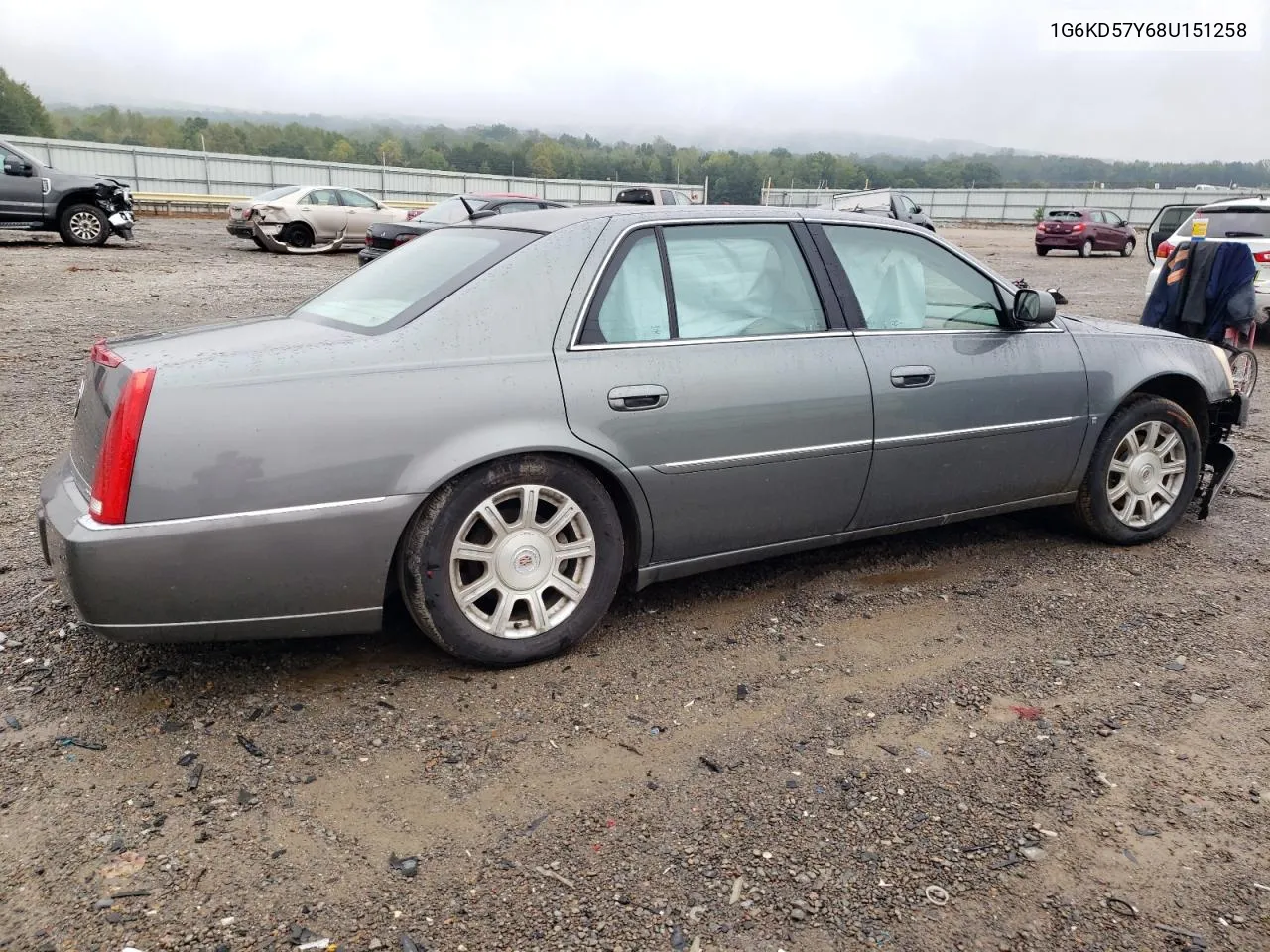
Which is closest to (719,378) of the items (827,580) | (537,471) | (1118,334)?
(537,471)

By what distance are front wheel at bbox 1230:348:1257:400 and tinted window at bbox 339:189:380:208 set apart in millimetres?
18088

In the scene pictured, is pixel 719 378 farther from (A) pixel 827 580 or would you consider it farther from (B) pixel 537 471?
(A) pixel 827 580

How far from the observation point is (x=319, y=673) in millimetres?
3383

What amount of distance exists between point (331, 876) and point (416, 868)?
0.64 feet

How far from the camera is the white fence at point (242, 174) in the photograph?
29609mm

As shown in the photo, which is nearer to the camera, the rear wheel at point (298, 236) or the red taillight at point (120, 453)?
the red taillight at point (120, 453)

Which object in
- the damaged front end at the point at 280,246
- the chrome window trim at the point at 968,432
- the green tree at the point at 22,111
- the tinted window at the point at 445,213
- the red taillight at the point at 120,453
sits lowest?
the damaged front end at the point at 280,246

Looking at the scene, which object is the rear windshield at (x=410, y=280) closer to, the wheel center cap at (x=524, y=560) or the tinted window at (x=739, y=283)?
the tinted window at (x=739, y=283)

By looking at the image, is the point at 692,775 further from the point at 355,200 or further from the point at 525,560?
the point at 355,200

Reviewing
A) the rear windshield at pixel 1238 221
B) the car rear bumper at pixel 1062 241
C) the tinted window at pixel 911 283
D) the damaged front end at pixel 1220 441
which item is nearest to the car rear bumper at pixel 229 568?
the tinted window at pixel 911 283

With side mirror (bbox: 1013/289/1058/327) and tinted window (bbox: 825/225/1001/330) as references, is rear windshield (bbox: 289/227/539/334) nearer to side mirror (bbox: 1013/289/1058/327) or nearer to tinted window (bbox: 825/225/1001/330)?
tinted window (bbox: 825/225/1001/330)

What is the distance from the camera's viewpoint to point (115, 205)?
57.0 feet

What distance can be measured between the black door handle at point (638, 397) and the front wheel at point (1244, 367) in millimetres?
5065

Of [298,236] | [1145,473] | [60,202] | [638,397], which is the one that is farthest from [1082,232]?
[638,397]
